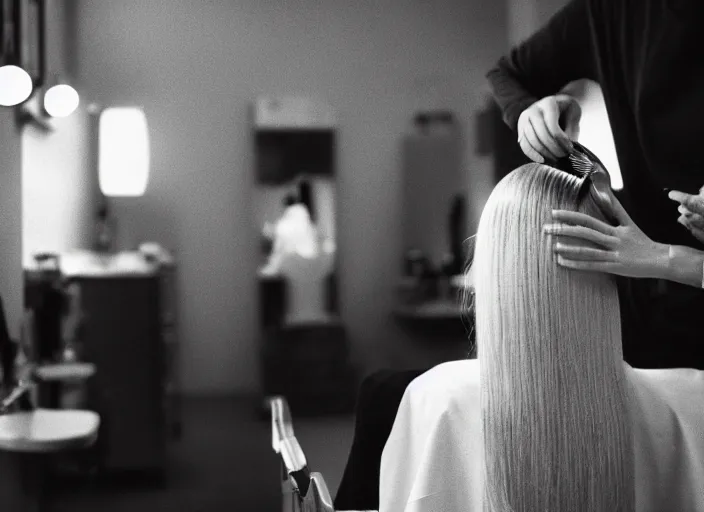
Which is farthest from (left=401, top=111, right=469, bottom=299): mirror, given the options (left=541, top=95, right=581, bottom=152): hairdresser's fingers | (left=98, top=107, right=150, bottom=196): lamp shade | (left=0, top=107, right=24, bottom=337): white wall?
(left=541, top=95, right=581, bottom=152): hairdresser's fingers

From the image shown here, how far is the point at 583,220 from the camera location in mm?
833

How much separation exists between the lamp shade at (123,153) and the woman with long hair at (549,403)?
330cm

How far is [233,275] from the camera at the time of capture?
178 inches

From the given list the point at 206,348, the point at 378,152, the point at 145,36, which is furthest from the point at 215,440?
the point at 145,36

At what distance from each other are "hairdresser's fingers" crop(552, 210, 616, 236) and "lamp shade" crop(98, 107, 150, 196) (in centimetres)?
337

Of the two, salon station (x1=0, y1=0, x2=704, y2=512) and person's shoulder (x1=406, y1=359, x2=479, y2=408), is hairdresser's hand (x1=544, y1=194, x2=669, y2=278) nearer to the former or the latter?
salon station (x1=0, y1=0, x2=704, y2=512)

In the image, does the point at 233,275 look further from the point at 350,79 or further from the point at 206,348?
the point at 350,79

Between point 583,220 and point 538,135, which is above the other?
point 538,135

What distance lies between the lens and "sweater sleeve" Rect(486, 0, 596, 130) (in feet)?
4.08

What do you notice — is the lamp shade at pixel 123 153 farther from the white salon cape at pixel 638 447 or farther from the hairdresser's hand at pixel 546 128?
the white salon cape at pixel 638 447

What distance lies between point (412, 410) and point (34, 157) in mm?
2108

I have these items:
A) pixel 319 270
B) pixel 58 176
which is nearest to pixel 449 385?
pixel 58 176

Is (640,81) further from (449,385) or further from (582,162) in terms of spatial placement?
(449,385)

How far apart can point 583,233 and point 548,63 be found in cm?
58
